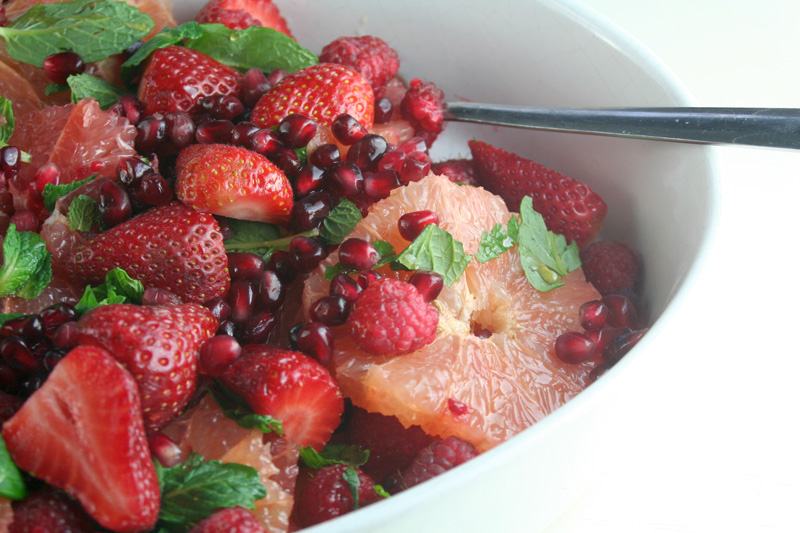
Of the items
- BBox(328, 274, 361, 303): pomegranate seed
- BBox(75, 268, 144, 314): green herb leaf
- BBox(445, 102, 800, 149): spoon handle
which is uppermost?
BBox(445, 102, 800, 149): spoon handle

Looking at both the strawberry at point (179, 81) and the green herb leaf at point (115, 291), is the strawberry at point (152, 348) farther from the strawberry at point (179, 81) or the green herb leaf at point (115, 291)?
the strawberry at point (179, 81)

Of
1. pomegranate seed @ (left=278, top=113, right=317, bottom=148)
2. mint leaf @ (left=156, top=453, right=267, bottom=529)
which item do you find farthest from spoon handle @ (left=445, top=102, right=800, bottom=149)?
mint leaf @ (left=156, top=453, right=267, bottom=529)

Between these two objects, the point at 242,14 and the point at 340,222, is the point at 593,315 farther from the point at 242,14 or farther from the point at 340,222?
the point at 242,14

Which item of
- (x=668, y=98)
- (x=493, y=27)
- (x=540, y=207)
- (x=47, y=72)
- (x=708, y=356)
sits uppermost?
(x=668, y=98)

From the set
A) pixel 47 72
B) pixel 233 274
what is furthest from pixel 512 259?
→ pixel 47 72

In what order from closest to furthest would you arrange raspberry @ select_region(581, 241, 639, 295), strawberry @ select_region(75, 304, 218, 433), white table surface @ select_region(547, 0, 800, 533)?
strawberry @ select_region(75, 304, 218, 433), white table surface @ select_region(547, 0, 800, 533), raspberry @ select_region(581, 241, 639, 295)

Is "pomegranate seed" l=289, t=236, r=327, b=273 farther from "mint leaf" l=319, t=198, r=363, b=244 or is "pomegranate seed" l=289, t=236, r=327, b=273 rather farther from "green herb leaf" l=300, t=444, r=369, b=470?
"green herb leaf" l=300, t=444, r=369, b=470

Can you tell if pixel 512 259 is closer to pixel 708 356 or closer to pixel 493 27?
pixel 708 356
